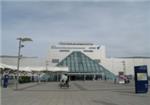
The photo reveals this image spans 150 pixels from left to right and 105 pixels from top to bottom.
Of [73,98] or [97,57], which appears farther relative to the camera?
[97,57]

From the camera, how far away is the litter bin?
2350cm

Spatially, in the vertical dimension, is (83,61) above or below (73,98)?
above

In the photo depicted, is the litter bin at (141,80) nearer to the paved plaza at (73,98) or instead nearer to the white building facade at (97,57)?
the paved plaza at (73,98)

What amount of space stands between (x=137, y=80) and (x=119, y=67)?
89.2 m

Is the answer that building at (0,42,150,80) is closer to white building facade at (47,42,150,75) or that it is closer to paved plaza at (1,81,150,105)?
white building facade at (47,42,150,75)

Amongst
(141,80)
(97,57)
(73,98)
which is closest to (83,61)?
(97,57)

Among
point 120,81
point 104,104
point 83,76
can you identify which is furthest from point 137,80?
point 83,76

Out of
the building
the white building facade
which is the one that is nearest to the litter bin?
the building

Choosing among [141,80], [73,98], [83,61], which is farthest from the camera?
[83,61]

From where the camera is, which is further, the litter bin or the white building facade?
the white building facade

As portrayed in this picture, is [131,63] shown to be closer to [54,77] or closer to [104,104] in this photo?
[54,77]

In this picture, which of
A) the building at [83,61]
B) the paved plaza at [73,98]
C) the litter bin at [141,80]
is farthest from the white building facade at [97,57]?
the litter bin at [141,80]

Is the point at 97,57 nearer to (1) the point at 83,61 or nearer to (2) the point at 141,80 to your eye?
(1) the point at 83,61

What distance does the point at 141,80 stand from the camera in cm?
2377
